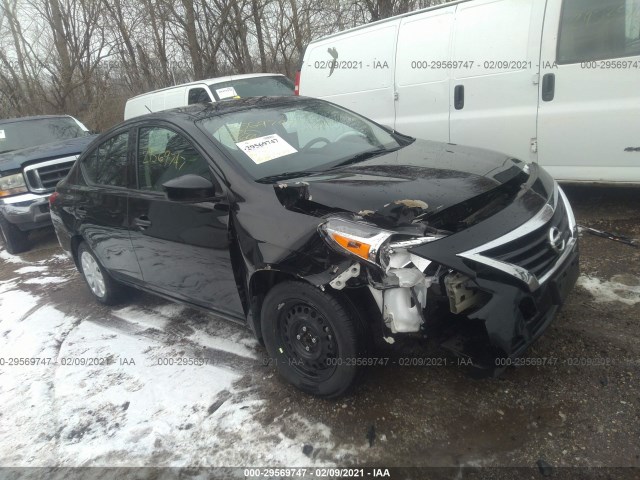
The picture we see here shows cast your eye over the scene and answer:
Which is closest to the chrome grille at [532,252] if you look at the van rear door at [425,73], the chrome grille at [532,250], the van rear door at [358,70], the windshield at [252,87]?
the chrome grille at [532,250]

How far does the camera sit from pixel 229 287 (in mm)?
3043

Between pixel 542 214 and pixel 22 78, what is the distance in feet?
61.9

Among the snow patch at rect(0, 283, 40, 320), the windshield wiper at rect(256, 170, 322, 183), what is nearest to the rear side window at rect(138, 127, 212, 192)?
the windshield wiper at rect(256, 170, 322, 183)

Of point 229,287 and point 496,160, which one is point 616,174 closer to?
point 496,160

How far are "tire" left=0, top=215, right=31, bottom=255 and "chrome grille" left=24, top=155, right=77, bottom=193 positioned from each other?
2.33 feet

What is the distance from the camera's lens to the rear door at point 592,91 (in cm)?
401

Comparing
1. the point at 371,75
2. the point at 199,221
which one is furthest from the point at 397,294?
the point at 371,75

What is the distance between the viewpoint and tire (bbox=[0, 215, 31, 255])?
7.02 m

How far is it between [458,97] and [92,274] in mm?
4082

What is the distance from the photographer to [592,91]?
4.20 m

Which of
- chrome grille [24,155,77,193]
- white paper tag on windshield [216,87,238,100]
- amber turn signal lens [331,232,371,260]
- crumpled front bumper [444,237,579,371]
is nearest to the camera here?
crumpled front bumper [444,237,579,371]

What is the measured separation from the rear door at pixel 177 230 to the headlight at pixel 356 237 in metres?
0.79

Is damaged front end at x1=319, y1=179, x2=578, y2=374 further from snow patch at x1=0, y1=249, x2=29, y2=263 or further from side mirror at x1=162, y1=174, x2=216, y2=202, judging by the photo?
snow patch at x1=0, y1=249, x2=29, y2=263

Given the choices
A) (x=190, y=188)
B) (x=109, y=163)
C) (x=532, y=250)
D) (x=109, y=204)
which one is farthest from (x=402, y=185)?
(x=109, y=163)
